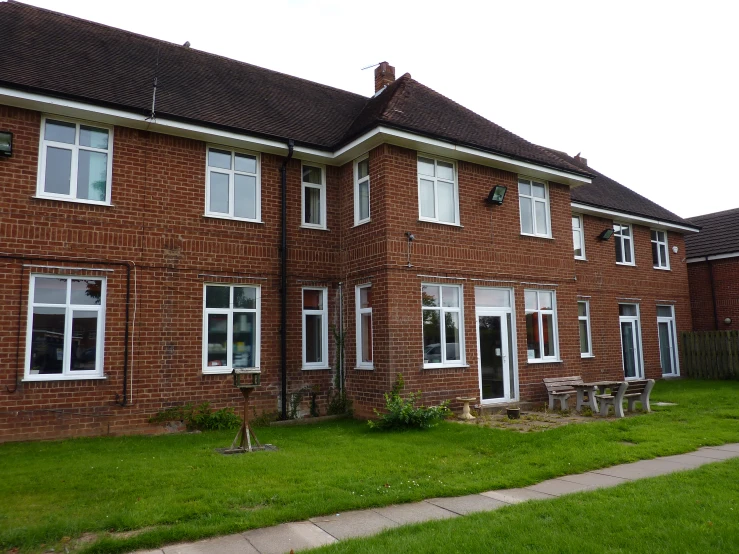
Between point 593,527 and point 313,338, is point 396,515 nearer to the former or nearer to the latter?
point 593,527

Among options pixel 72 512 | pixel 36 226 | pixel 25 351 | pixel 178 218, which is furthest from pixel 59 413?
pixel 72 512

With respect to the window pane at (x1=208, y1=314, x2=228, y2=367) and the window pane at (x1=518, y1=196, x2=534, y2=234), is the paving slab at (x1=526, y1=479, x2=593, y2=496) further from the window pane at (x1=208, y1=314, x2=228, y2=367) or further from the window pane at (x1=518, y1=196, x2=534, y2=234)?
the window pane at (x1=518, y1=196, x2=534, y2=234)

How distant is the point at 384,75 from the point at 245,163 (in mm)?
6574

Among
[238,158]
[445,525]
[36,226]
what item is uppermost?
[238,158]

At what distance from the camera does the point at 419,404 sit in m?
11.4

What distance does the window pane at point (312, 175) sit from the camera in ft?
42.7

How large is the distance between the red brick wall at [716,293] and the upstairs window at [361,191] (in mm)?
15193

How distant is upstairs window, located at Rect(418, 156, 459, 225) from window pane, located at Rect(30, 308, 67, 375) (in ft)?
23.4

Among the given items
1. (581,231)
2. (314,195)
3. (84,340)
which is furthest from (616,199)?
(84,340)

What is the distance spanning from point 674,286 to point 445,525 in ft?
60.4

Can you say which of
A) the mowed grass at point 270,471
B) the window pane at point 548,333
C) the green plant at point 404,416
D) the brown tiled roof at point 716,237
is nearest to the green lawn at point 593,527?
the mowed grass at point 270,471

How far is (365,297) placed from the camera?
1231 cm

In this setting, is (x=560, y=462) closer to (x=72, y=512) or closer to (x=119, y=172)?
(x=72, y=512)

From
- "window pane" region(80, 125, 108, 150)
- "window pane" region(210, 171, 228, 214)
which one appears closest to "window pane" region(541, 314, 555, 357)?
"window pane" region(210, 171, 228, 214)
